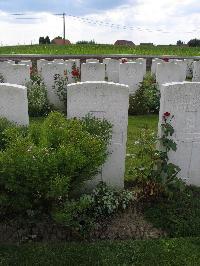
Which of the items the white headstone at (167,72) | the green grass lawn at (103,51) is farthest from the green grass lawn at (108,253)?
the green grass lawn at (103,51)

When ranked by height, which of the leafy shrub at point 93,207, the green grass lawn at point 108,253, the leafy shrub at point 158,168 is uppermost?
the leafy shrub at point 158,168

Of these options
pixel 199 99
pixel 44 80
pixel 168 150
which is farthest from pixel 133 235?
pixel 44 80

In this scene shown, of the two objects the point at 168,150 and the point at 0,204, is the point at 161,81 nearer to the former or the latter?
the point at 168,150

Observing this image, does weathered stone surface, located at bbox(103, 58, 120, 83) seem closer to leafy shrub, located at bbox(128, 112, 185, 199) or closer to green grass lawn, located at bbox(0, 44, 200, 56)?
leafy shrub, located at bbox(128, 112, 185, 199)

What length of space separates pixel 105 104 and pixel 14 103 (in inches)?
50.5

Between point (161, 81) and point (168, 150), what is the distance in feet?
20.4

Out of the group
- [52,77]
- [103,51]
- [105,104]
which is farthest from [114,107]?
[103,51]

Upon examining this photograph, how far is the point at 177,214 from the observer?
526 cm

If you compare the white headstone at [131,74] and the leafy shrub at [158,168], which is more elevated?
the white headstone at [131,74]

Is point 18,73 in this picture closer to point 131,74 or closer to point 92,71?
point 92,71

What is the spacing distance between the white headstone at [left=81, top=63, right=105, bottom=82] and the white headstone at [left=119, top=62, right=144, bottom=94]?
0.59 meters

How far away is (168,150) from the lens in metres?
5.54

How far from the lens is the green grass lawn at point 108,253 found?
4.40m

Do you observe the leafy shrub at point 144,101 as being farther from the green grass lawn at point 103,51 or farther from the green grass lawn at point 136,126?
the green grass lawn at point 103,51
